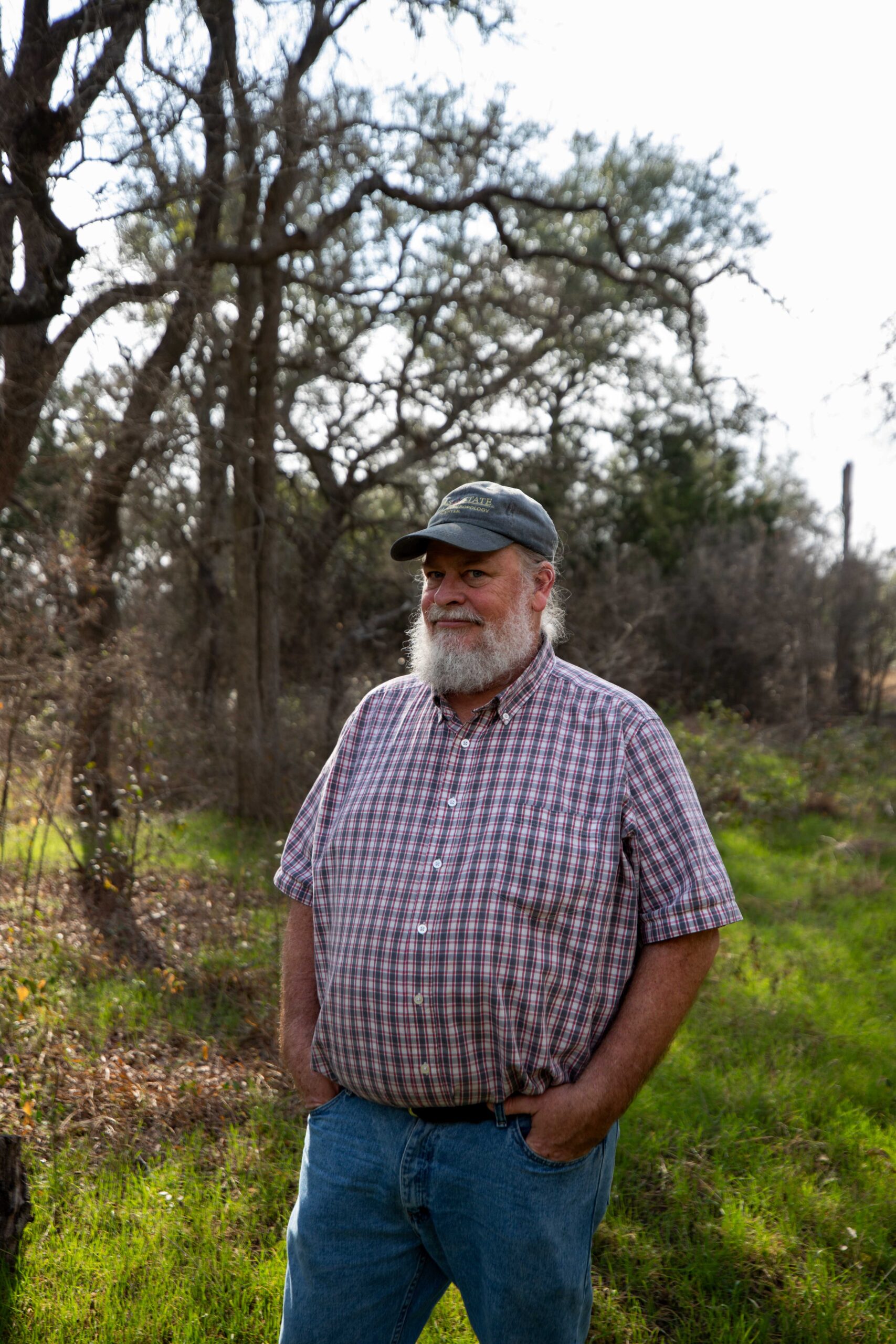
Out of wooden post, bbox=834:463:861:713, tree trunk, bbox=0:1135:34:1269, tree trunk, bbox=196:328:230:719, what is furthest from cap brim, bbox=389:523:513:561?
wooden post, bbox=834:463:861:713

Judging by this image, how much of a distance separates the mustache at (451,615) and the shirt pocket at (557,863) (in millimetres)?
547

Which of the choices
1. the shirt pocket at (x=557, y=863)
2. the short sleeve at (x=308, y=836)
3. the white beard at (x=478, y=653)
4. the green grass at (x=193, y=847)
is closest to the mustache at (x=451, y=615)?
the white beard at (x=478, y=653)

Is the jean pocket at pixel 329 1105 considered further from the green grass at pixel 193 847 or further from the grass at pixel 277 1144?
the green grass at pixel 193 847

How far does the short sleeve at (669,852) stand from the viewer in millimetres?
2162

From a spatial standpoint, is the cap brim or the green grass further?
the green grass

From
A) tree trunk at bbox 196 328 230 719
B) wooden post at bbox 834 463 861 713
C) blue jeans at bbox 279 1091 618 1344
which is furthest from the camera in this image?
wooden post at bbox 834 463 861 713

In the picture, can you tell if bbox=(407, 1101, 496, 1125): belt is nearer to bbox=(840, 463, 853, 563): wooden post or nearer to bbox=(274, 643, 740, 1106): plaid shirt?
bbox=(274, 643, 740, 1106): plaid shirt

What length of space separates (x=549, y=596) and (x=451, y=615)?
31 cm

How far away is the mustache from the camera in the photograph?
257 centimetres

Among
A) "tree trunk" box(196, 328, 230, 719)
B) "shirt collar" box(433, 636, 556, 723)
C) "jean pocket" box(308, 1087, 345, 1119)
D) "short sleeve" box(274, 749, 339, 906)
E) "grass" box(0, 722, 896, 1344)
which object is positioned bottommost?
"grass" box(0, 722, 896, 1344)

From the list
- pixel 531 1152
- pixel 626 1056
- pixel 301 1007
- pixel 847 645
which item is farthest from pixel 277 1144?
pixel 847 645

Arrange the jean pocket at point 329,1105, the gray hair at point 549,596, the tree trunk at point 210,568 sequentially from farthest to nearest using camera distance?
the tree trunk at point 210,568
the gray hair at point 549,596
the jean pocket at point 329,1105

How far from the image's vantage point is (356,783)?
260 cm

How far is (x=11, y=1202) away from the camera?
11.0 ft
